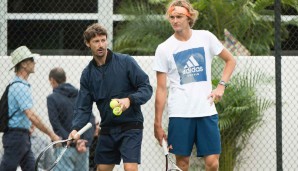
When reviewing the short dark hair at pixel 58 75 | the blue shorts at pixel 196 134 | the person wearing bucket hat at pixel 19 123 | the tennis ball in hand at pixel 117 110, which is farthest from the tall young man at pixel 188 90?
the short dark hair at pixel 58 75

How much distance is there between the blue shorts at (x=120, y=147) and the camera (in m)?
8.31

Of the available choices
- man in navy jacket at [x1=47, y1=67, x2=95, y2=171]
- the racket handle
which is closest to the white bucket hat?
man in navy jacket at [x1=47, y1=67, x2=95, y2=171]

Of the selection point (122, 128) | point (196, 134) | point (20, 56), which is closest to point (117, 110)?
point (122, 128)

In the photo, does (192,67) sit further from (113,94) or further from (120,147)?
(120,147)

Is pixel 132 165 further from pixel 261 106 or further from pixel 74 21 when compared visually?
pixel 74 21

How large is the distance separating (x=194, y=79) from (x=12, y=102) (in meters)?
2.15

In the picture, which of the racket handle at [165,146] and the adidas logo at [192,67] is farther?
the adidas logo at [192,67]

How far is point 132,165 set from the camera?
8.32 metres

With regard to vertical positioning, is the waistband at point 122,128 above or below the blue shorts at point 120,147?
above

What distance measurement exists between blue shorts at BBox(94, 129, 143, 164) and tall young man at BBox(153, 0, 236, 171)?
32 centimetres

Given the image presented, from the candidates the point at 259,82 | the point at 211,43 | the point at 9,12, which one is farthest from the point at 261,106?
the point at 9,12

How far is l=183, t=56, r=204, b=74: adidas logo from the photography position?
8.55m

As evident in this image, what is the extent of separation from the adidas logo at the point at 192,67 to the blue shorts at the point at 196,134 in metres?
0.41

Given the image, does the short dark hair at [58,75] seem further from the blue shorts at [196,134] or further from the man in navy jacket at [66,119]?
the blue shorts at [196,134]
